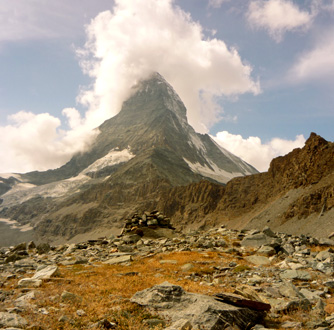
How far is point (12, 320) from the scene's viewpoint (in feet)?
28.9

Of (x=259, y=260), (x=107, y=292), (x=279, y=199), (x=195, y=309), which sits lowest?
(x=107, y=292)

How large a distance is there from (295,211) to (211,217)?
221 feet

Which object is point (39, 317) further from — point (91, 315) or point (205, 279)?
point (205, 279)

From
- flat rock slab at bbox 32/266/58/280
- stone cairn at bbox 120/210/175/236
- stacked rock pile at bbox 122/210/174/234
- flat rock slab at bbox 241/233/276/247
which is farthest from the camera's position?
stacked rock pile at bbox 122/210/174/234

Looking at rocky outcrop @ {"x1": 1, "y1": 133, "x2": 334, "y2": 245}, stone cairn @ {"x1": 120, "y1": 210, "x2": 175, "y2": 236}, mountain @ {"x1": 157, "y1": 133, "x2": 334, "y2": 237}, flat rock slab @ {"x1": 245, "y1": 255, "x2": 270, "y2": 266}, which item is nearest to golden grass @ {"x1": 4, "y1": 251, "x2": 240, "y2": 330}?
flat rock slab @ {"x1": 245, "y1": 255, "x2": 270, "y2": 266}

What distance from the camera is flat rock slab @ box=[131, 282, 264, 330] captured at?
28.5 ft

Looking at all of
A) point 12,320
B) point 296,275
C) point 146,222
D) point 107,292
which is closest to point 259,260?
point 296,275

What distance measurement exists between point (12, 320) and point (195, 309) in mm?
5868

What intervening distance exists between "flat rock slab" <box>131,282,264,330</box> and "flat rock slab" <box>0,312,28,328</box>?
3856mm

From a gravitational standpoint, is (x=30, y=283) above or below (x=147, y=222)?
below

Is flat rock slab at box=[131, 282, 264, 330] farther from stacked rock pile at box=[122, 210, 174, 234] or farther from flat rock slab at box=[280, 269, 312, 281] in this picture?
stacked rock pile at box=[122, 210, 174, 234]

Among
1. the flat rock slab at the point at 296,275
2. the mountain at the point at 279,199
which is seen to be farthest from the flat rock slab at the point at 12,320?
the mountain at the point at 279,199

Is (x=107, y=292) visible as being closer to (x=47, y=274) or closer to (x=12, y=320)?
(x=12, y=320)

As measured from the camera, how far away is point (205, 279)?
17.0m
